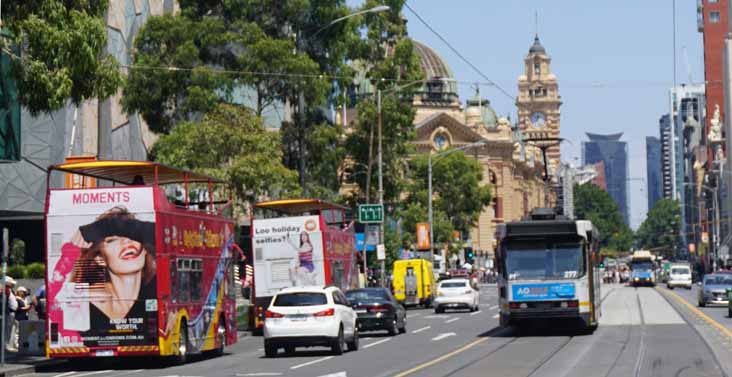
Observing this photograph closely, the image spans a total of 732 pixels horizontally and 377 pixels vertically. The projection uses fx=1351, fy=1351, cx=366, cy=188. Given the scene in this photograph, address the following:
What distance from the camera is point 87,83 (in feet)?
88.6

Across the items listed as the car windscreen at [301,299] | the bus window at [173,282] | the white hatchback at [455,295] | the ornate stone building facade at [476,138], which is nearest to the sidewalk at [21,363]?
the bus window at [173,282]

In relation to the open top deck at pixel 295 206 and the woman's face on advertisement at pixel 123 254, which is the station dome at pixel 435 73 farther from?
the woman's face on advertisement at pixel 123 254

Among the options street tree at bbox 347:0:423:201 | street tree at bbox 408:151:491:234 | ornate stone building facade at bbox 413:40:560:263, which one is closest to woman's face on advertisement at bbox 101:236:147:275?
street tree at bbox 347:0:423:201

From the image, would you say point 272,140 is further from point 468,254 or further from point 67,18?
point 468,254

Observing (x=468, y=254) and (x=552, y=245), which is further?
(x=468, y=254)

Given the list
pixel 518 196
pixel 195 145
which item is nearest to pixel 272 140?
pixel 195 145

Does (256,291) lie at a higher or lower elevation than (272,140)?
lower

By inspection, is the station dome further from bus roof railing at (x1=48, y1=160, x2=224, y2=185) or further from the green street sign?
bus roof railing at (x1=48, y1=160, x2=224, y2=185)

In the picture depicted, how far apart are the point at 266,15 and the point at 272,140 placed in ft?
27.6

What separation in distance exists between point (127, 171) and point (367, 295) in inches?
409

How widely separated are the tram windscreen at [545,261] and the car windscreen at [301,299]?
6.76m

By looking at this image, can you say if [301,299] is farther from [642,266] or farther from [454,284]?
[642,266]

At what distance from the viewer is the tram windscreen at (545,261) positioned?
33.7 meters

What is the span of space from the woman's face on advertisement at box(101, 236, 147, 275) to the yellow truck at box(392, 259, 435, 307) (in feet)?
121
